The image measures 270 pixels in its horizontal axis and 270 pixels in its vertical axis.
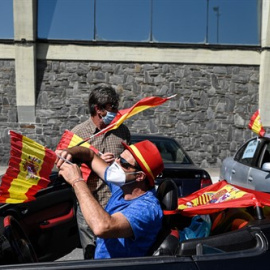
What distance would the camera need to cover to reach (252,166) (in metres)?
6.96

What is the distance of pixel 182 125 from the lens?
47.1 ft

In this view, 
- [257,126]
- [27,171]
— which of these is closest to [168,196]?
[27,171]

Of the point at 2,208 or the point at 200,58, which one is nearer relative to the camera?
the point at 2,208

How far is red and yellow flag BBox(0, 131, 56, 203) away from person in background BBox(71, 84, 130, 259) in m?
0.95

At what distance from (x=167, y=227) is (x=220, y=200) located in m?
0.45

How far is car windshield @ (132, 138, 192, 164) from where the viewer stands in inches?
282

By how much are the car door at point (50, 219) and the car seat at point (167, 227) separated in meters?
1.70

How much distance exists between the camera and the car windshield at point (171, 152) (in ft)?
23.5

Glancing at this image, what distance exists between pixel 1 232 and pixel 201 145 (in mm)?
11931

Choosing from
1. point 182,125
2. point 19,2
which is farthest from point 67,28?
point 182,125

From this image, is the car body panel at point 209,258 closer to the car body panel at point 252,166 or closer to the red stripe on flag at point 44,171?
the red stripe on flag at point 44,171

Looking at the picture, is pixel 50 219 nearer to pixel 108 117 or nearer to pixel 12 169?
pixel 108 117

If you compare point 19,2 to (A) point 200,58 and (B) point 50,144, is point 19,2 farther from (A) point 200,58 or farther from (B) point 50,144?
(A) point 200,58

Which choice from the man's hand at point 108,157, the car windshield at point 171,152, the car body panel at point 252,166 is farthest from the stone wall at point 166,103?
the man's hand at point 108,157
